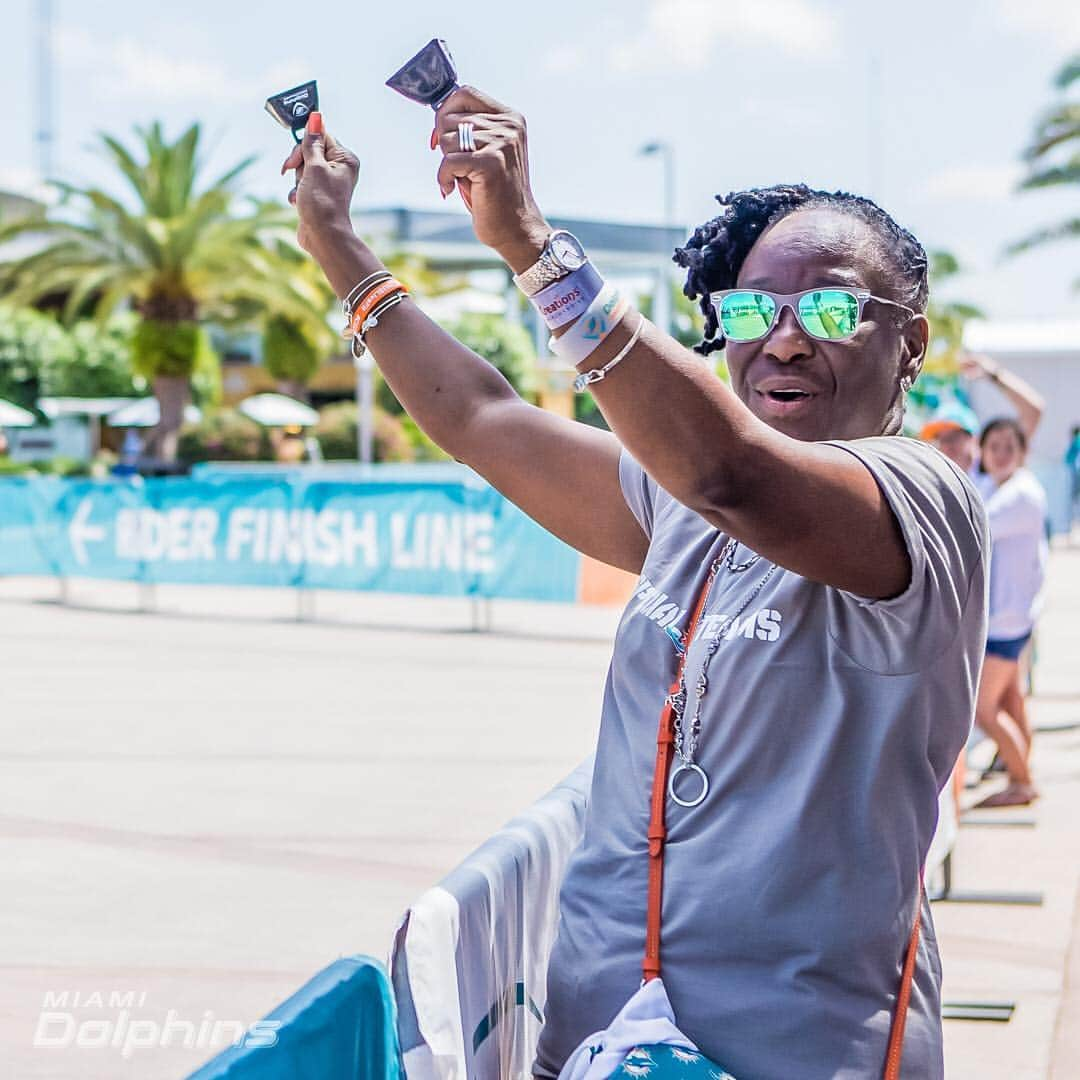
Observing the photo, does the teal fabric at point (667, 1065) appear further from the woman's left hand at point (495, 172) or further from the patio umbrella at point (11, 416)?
the patio umbrella at point (11, 416)

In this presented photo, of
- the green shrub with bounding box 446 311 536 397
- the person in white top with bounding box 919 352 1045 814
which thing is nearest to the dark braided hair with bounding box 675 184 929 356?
the person in white top with bounding box 919 352 1045 814

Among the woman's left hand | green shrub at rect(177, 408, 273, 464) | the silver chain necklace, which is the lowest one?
green shrub at rect(177, 408, 273, 464)

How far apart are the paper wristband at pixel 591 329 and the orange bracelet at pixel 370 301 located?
61cm

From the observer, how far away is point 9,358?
46.8m

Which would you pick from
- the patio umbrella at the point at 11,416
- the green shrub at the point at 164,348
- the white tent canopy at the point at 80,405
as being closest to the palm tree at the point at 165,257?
the green shrub at the point at 164,348

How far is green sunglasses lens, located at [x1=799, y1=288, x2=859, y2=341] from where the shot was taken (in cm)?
197

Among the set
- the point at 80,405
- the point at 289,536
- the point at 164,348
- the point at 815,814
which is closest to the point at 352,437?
the point at 80,405

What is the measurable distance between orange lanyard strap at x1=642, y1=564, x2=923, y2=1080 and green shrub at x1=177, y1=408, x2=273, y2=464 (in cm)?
3589

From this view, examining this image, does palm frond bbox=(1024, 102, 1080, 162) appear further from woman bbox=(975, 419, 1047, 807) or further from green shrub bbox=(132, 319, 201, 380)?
woman bbox=(975, 419, 1047, 807)

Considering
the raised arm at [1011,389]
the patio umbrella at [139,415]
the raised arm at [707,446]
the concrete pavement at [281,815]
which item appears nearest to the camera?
the raised arm at [707,446]

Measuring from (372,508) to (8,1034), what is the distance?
420 inches

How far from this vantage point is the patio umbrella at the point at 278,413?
42.6m

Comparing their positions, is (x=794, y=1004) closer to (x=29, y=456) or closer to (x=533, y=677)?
(x=533, y=677)

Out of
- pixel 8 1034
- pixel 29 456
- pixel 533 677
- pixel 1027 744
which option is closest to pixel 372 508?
pixel 533 677
